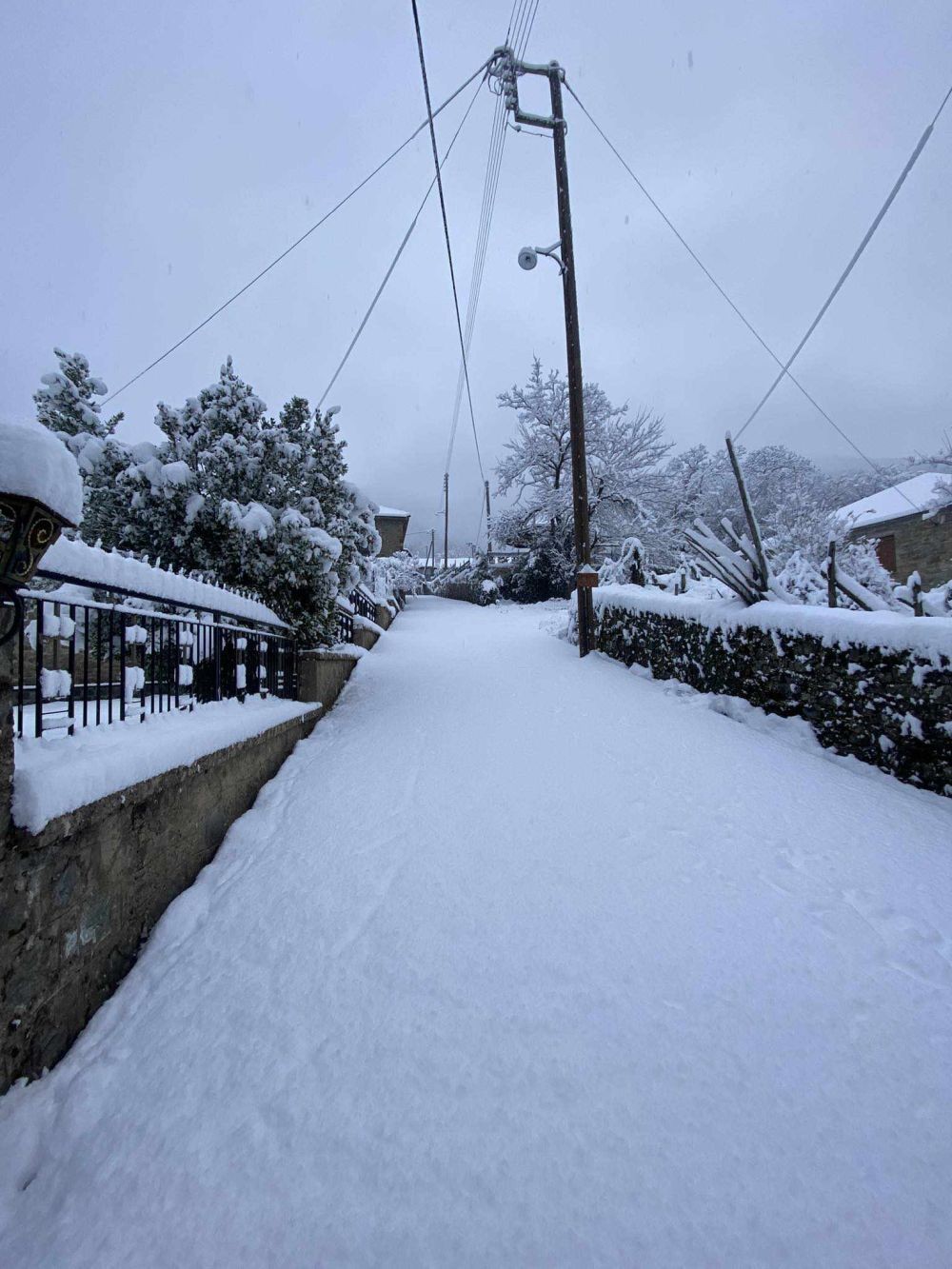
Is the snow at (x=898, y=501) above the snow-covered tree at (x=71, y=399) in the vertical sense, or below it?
above

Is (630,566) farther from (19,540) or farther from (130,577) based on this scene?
(19,540)

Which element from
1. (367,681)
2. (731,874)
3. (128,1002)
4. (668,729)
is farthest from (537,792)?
(367,681)

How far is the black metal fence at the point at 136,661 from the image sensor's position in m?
2.22

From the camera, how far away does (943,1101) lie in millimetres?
1701

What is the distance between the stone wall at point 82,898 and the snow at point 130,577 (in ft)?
2.87

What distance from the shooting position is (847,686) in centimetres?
420

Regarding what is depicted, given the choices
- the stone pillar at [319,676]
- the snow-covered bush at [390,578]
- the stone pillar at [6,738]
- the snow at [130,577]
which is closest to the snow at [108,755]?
the stone pillar at [6,738]

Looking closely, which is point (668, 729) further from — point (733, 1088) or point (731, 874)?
point (733, 1088)

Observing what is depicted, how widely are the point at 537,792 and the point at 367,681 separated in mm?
4115

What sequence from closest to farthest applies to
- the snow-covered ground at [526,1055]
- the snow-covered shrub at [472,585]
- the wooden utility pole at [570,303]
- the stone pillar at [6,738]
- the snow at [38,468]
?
the snow-covered ground at [526,1055] → the snow at [38,468] → the stone pillar at [6,738] → the wooden utility pole at [570,303] → the snow-covered shrub at [472,585]

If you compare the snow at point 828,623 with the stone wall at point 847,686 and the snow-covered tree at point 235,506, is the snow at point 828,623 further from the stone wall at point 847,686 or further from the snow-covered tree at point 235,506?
the snow-covered tree at point 235,506

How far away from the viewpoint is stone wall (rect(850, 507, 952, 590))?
20797mm

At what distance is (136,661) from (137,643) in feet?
3.14

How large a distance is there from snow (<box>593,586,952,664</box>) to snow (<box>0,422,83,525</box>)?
444 cm
